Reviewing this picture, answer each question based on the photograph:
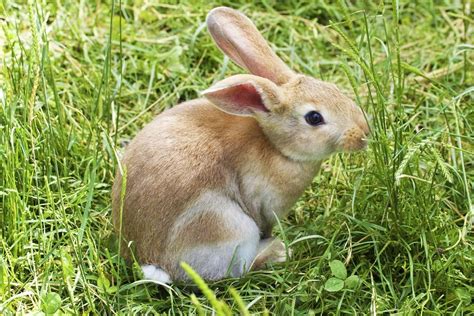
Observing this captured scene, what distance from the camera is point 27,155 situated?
4.58 metres

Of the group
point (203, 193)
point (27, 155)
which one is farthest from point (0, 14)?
point (203, 193)

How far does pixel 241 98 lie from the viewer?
14.2ft

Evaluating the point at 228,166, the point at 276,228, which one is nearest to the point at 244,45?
the point at 228,166

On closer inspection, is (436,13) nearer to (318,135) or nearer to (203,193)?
(318,135)

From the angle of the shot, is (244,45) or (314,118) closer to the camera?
(314,118)

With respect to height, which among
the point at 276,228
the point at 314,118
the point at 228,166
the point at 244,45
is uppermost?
the point at 244,45

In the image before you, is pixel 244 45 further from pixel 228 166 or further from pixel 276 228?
pixel 276 228

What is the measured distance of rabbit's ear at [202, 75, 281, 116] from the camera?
4.17 metres

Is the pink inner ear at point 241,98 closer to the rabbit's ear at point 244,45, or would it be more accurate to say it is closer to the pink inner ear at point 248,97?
the pink inner ear at point 248,97

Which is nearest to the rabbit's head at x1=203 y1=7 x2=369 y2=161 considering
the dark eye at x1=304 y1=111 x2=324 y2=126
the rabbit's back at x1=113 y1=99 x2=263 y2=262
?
the dark eye at x1=304 y1=111 x2=324 y2=126

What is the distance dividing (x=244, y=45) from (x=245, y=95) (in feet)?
1.38

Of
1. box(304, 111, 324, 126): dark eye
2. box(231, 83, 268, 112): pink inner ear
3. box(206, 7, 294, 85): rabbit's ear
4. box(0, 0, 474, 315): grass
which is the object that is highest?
box(206, 7, 294, 85): rabbit's ear

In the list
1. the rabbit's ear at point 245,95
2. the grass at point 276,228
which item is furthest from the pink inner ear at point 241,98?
the grass at point 276,228

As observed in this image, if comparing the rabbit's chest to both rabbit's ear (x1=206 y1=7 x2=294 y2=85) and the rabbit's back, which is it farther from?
rabbit's ear (x1=206 y1=7 x2=294 y2=85)
